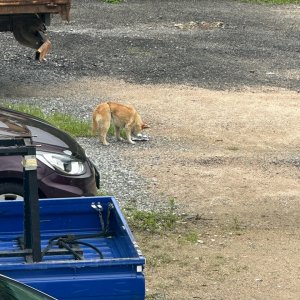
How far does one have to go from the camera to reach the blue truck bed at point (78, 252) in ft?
17.0

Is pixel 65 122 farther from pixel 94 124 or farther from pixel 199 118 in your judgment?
pixel 199 118

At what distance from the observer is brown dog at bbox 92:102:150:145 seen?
38.3ft

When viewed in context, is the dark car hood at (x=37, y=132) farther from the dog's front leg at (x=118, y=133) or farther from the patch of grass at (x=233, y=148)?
the patch of grass at (x=233, y=148)

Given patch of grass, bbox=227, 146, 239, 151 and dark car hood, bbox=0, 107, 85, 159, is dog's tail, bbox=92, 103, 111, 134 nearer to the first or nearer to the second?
patch of grass, bbox=227, 146, 239, 151

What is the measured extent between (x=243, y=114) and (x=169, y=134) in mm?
1711

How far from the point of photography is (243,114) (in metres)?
13.8

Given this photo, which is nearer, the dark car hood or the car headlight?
the car headlight

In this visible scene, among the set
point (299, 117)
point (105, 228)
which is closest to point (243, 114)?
point (299, 117)

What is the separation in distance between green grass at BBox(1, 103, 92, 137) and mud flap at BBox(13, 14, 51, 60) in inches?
60.1

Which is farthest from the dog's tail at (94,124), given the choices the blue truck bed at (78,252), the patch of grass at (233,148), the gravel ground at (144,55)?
the blue truck bed at (78,252)

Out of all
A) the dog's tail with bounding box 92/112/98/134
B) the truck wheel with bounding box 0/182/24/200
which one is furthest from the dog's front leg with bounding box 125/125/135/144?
the truck wheel with bounding box 0/182/24/200

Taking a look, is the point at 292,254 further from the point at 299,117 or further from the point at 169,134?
the point at 299,117

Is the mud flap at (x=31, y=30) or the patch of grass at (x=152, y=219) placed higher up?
the mud flap at (x=31, y=30)

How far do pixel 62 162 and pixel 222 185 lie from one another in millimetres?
2876
